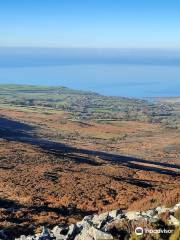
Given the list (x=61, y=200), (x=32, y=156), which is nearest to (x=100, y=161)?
(x=32, y=156)

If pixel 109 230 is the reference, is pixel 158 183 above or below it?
below

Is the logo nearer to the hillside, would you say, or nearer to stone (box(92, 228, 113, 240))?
stone (box(92, 228, 113, 240))

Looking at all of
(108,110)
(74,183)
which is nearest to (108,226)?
(74,183)

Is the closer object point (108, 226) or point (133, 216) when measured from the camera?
point (108, 226)

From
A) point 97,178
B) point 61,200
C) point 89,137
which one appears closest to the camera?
point 61,200

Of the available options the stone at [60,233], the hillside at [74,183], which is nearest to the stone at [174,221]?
the hillside at [74,183]

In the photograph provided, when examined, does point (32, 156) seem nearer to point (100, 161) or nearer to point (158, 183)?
point (100, 161)

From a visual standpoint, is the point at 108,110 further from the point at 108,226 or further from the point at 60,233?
the point at 108,226

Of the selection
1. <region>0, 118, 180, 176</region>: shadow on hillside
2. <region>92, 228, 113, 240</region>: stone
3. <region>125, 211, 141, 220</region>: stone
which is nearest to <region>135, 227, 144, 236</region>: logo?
<region>92, 228, 113, 240</region>: stone
